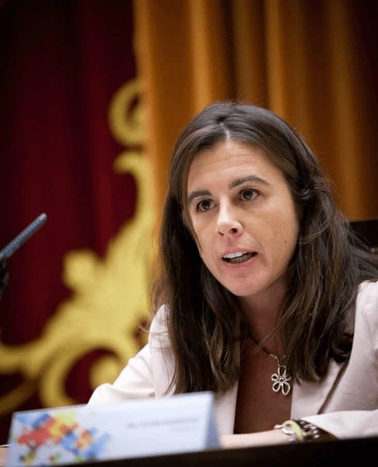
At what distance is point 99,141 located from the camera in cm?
234

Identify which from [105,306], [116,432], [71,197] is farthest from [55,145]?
[116,432]

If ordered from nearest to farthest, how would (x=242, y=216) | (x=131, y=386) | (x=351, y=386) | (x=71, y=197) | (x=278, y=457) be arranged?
(x=278, y=457), (x=351, y=386), (x=242, y=216), (x=131, y=386), (x=71, y=197)

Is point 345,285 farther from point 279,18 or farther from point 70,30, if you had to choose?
point 70,30

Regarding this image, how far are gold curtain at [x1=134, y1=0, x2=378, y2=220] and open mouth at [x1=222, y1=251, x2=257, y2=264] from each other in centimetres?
56

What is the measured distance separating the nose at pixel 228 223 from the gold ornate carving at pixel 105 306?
89cm

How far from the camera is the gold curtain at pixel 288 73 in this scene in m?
1.98

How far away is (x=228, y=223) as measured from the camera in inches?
57.7

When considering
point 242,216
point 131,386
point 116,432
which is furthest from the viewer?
point 131,386

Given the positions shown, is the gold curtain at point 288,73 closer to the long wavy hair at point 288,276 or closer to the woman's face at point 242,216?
the long wavy hair at point 288,276

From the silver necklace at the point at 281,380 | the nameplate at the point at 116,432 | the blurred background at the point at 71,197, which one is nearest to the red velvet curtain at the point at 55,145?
the blurred background at the point at 71,197

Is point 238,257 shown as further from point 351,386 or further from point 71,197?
point 71,197

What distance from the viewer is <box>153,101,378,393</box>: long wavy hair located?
1492 mm

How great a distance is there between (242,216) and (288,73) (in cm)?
64

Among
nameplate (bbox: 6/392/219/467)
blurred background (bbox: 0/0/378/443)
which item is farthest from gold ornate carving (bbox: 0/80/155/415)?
nameplate (bbox: 6/392/219/467)
